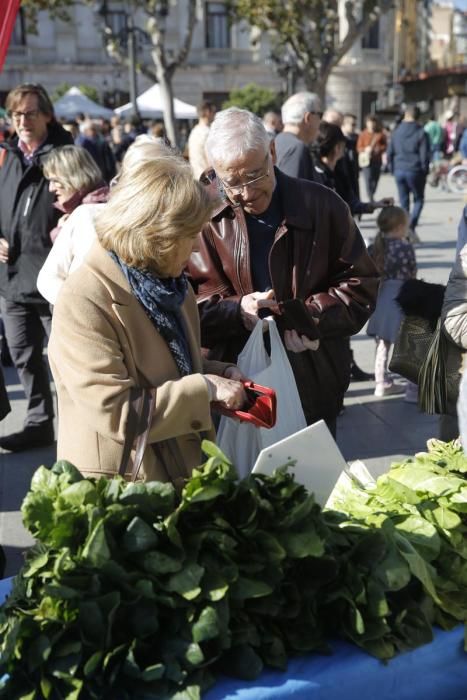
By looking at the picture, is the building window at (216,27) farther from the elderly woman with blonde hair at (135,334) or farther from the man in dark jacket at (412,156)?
the elderly woman with blonde hair at (135,334)

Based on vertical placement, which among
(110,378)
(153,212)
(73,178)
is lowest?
(110,378)

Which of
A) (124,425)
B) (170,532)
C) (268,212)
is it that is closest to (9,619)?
(170,532)

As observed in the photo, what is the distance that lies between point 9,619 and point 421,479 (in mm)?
1176

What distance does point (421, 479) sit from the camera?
2557 mm

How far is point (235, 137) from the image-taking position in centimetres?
317

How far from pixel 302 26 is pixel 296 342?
33734 mm

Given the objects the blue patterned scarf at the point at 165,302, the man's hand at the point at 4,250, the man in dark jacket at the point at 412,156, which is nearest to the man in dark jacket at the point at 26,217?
the man's hand at the point at 4,250

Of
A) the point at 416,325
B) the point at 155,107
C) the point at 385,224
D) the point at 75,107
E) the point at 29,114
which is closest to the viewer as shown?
the point at 416,325

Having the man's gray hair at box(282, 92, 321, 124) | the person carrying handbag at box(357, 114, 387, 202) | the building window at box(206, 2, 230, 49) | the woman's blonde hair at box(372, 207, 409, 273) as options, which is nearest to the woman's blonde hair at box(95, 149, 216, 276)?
the man's gray hair at box(282, 92, 321, 124)

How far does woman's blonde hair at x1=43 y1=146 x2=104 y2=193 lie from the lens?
444cm

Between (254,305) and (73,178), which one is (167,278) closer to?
(254,305)

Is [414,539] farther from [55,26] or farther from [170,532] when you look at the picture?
[55,26]

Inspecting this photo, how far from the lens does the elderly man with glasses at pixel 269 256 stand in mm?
3223

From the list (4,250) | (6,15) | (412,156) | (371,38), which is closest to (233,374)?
(6,15)
